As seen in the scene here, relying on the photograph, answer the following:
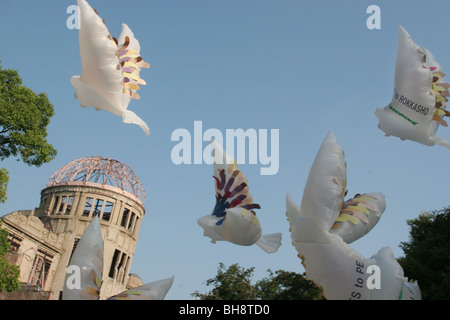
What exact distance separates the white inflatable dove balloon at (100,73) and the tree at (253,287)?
66.8ft

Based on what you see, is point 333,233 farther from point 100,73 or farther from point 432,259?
point 432,259

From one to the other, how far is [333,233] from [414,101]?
316 cm

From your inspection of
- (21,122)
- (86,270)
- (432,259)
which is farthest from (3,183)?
(432,259)

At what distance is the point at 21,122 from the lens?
37.0 ft

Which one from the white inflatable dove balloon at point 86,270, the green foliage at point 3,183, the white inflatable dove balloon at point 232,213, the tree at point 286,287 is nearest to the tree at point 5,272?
the green foliage at point 3,183

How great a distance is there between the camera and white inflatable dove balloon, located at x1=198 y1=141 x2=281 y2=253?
6289 mm

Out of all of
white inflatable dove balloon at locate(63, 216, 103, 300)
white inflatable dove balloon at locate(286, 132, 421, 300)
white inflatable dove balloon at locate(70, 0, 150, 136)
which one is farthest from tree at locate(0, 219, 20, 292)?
white inflatable dove balloon at locate(286, 132, 421, 300)

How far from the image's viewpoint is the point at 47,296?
22922 millimetres

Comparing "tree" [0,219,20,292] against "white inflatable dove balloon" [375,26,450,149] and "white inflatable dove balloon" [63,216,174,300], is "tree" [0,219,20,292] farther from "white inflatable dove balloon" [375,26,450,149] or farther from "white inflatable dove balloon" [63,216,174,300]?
"white inflatable dove balloon" [375,26,450,149]

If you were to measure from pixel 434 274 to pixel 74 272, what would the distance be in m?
12.1

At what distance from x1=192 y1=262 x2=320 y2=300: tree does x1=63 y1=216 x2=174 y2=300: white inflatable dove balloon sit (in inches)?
765
